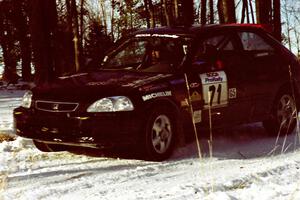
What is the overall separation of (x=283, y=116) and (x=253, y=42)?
3.82 ft

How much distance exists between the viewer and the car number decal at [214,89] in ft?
22.4

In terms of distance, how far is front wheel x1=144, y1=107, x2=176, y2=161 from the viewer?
6.20m

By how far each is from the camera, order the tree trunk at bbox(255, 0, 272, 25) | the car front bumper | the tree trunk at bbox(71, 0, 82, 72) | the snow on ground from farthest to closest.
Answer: the tree trunk at bbox(71, 0, 82, 72) < the tree trunk at bbox(255, 0, 272, 25) < the car front bumper < the snow on ground

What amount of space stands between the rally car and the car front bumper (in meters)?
0.01

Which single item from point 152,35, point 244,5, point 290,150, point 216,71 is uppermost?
point 244,5

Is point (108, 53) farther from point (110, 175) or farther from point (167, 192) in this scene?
point (167, 192)

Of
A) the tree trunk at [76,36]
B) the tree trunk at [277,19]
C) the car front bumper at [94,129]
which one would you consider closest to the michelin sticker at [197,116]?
the car front bumper at [94,129]

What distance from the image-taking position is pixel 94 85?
6328 mm

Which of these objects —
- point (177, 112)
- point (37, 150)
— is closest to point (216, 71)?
point (177, 112)

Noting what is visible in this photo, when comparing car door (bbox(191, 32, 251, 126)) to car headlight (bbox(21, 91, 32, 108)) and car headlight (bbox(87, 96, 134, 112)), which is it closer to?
car headlight (bbox(87, 96, 134, 112))

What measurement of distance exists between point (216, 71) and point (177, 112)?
2.84 feet

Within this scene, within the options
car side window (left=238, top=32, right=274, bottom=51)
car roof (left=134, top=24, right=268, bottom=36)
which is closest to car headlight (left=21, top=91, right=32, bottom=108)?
car roof (left=134, top=24, right=268, bottom=36)

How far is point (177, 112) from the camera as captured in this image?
6523 mm

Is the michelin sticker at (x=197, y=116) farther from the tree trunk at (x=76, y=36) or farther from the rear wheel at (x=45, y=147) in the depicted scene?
the tree trunk at (x=76, y=36)
